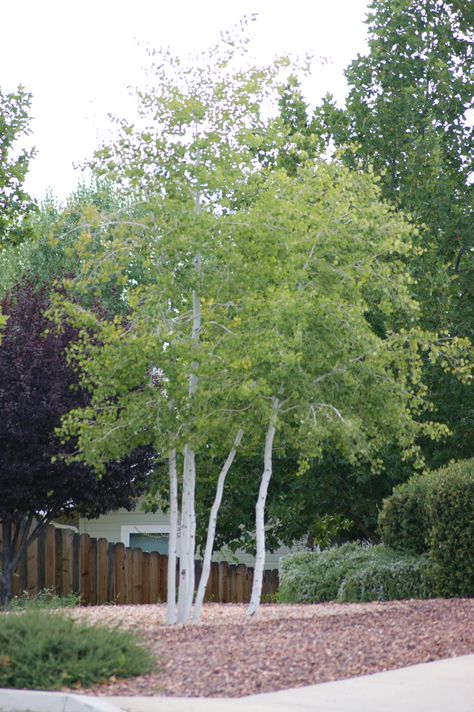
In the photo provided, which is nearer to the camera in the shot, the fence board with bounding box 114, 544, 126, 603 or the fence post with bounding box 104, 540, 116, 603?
the fence post with bounding box 104, 540, 116, 603

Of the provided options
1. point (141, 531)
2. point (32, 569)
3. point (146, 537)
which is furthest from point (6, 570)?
point (146, 537)

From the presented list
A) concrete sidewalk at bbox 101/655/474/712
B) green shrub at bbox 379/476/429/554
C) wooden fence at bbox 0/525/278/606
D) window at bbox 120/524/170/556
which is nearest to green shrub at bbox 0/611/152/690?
concrete sidewalk at bbox 101/655/474/712

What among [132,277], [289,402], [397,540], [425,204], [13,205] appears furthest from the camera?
[132,277]

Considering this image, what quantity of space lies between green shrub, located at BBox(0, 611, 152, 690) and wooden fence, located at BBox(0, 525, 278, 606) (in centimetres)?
1090

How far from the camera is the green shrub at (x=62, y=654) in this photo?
7672mm

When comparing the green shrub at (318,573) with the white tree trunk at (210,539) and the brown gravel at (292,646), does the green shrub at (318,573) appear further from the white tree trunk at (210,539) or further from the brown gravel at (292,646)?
the white tree trunk at (210,539)

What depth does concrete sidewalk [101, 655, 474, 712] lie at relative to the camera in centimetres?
670

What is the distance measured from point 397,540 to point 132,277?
611 inches

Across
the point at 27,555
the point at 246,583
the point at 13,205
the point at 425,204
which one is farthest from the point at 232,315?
the point at 246,583

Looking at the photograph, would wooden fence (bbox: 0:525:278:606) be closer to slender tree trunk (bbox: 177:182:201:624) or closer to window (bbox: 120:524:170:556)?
window (bbox: 120:524:170:556)

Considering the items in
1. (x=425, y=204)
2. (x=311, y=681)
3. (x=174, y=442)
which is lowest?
(x=311, y=681)

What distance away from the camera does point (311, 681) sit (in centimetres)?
774

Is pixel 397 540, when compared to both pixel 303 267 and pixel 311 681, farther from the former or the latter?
pixel 311 681

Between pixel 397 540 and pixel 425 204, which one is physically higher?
pixel 425 204
